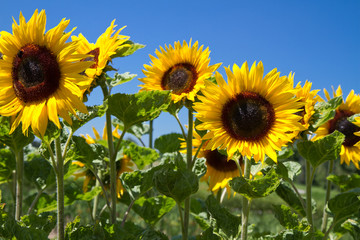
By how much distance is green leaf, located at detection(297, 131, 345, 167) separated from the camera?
193cm

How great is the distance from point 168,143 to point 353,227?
1.26 meters

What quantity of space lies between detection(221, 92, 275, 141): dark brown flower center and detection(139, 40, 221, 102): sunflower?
0.76 feet

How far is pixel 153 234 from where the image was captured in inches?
79.2

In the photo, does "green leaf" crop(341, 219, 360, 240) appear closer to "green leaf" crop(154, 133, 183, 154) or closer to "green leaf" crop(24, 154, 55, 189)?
"green leaf" crop(154, 133, 183, 154)

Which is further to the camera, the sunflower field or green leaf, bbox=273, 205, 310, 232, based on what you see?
green leaf, bbox=273, 205, 310, 232

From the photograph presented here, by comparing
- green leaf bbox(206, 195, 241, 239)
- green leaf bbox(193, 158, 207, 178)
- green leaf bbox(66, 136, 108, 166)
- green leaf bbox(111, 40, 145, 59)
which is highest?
green leaf bbox(111, 40, 145, 59)

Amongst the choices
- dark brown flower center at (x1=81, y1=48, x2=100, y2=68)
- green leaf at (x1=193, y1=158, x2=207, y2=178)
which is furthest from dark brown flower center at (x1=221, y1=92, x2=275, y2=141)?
dark brown flower center at (x1=81, y1=48, x2=100, y2=68)

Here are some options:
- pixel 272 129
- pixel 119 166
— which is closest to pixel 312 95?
pixel 272 129

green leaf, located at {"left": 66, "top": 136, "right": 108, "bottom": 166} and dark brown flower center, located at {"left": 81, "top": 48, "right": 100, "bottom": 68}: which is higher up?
dark brown flower center, located at {"left": 81, "top": 48, "right": 100, "bottom": 68}

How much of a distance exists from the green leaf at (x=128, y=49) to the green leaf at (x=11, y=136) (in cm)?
61

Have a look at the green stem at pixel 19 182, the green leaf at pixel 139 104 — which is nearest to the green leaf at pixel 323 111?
the green leaf at pixel 139 104

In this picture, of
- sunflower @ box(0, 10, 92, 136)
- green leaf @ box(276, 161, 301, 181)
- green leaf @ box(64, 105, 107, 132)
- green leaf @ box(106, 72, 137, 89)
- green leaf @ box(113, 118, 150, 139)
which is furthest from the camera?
green leaf @ box(113, 118, 150, 139)

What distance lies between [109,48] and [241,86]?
0.59 metres

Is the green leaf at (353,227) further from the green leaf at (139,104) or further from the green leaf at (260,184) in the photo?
the green leaf at (139,104)
